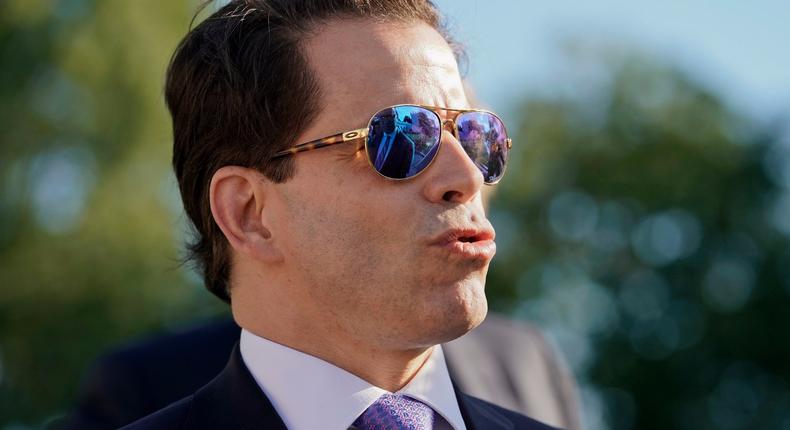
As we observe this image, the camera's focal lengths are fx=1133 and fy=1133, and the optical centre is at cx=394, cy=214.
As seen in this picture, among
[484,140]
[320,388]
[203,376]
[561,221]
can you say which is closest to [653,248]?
[561,221]

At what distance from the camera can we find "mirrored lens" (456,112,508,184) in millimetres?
3223

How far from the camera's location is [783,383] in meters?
30.1

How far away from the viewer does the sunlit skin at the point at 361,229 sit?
3.06 m

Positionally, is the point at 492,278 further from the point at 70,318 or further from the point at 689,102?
the point at 70,318

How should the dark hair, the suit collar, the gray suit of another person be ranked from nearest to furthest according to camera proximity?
the suit collar < the dark hair < the gray suit of another person

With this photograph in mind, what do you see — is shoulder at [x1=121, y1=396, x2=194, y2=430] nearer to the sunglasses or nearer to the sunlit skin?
the sunlit skin

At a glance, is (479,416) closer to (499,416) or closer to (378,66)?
(499,416)

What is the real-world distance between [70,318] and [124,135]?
12.0ft

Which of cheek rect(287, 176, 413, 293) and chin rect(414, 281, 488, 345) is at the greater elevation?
cheek rect(287, 176, 413, 293)

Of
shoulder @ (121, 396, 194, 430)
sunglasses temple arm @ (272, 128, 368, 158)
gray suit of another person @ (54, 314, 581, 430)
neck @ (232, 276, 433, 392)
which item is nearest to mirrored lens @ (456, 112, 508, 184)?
sunglasses temple arm @ (272, 128, 368, 158)

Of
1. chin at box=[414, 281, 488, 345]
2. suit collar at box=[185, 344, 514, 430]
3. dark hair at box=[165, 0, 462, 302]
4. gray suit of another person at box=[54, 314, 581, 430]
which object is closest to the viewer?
chin at box=[414, 281, 488, 345]

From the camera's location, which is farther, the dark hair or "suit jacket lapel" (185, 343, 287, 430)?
the dark hair

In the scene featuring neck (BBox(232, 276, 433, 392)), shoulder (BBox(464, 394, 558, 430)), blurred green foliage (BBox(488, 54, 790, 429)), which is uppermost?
neck (BBox(232, 276, 433, 392))

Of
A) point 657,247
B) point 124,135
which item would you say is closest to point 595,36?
point 657,247
